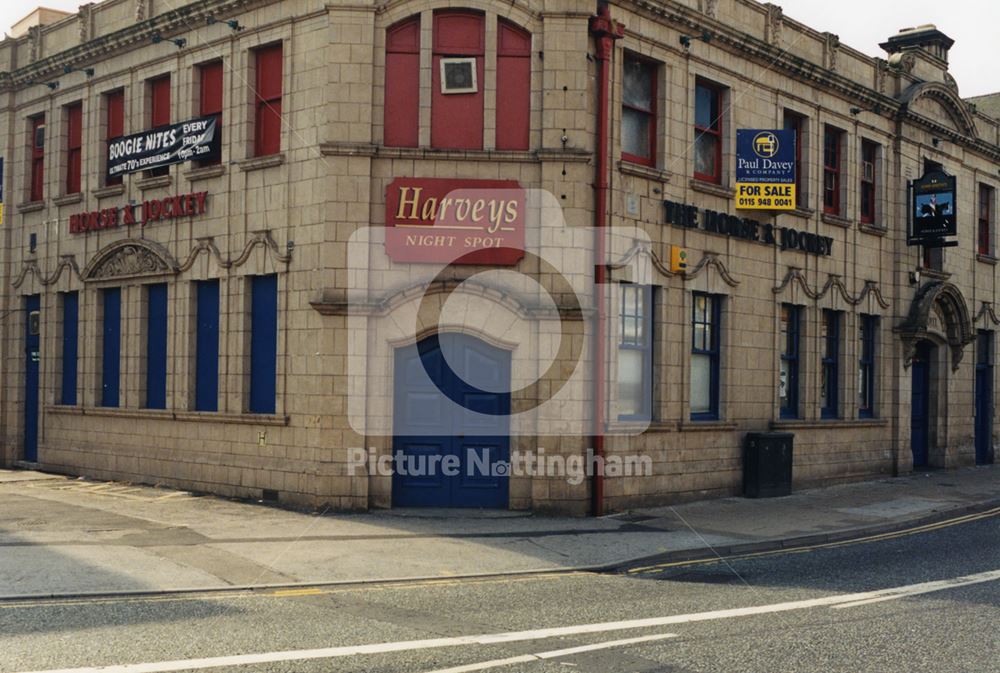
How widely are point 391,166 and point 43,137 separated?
36.5 feet

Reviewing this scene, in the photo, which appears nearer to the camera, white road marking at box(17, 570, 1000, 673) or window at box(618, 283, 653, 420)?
white road marking at box(17, 570, 1000, 673)

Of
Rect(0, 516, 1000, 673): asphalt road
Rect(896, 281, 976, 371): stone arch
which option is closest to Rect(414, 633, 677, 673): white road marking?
Rect(0, 516, 1000, 673): asphalt road

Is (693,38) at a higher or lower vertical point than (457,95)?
higher

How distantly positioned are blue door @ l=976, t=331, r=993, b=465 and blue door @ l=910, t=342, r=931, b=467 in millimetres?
3180

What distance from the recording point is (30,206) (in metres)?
23.4

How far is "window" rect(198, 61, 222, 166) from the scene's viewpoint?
1930cm

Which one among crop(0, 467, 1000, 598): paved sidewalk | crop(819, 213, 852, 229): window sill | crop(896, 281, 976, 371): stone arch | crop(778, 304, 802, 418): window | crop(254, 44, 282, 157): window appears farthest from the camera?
crop(896, 281, 976, 371): stone arch

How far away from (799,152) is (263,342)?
1235 cm

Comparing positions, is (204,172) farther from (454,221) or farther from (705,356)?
(705,356)

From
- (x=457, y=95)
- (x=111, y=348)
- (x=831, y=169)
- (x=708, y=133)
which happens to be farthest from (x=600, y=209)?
(x=111, y=348)

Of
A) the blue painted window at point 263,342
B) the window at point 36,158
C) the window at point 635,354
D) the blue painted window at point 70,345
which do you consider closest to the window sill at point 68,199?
the window at point 36,158

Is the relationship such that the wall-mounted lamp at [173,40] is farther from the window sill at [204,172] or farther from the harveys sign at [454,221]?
the harveys sign at [454,221]

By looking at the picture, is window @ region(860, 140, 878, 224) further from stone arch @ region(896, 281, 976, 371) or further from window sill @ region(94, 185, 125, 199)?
window sill @ region(94, 185, 125, 199)

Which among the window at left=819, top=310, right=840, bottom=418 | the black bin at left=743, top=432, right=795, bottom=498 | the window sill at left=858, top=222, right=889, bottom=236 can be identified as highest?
the window sill at left=858, top=222, right=889, bottom=236
